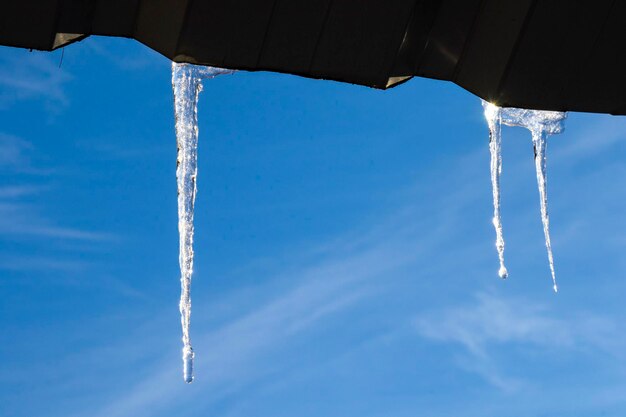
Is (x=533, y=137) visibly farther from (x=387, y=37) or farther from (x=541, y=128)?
(x=387, y=37)

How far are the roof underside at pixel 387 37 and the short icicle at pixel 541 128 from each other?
21.4 inches

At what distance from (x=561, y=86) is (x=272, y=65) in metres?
1.33

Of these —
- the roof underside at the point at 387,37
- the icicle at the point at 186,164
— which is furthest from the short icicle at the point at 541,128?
the icicle at the point at 186,164

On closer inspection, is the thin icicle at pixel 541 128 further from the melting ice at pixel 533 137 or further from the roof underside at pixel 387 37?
the roof underside at pixel 387 37

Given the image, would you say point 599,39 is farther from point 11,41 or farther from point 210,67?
point 11,41

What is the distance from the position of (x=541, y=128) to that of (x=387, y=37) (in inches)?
60.5

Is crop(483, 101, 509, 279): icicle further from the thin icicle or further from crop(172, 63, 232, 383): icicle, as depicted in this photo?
crop(172, 63, 232, 383): icicle

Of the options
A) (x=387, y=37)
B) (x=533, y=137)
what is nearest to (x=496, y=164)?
(x=533, y=137)

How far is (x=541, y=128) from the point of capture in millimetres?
4777

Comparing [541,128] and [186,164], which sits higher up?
[541,128]

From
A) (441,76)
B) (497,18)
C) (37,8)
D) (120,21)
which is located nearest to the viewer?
(37,8)

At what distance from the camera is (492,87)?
12.7 feet

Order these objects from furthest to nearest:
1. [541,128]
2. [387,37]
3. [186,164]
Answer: [541,128], [186,164], [387,37]

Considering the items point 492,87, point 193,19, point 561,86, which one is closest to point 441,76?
point 492,87
